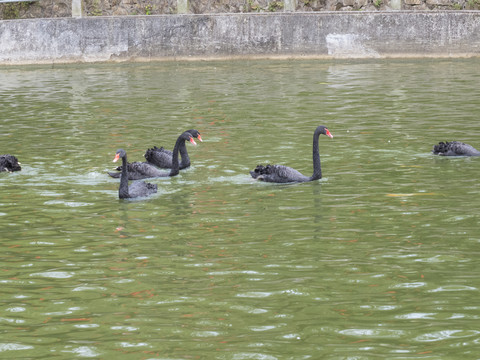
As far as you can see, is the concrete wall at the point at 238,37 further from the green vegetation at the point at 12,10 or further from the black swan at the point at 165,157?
the black swan at the point at 165,157

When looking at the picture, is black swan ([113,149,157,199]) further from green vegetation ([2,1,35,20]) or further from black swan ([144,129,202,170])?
green vegetation ([2,1,35,20])

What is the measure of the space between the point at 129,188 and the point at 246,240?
285 cm

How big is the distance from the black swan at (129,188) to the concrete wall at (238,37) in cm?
1782

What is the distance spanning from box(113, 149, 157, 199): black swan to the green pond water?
172 millimetres

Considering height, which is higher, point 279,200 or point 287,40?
point 287,40

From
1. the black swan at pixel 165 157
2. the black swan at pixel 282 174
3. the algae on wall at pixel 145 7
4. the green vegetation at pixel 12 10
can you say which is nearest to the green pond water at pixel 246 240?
the black swan at pixel 282 174

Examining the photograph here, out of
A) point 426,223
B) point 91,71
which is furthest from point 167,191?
point 91,71

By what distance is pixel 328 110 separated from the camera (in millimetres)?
18656

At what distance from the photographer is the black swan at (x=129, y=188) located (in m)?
11.1

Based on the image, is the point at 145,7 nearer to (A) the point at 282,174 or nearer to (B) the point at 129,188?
(A) the point at 282,174

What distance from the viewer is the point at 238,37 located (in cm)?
2927

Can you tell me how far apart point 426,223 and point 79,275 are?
3546mm

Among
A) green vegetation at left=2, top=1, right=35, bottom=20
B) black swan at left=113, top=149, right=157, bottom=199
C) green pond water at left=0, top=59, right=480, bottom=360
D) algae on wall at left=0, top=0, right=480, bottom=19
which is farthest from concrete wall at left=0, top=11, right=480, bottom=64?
black swan at left=113, top=149, right=157, bottom=199

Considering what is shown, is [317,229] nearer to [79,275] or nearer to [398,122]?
[79,275]
